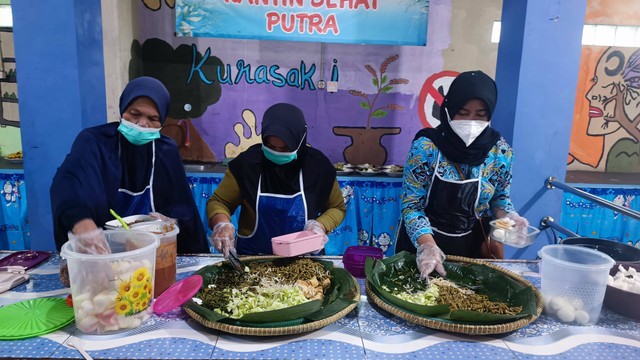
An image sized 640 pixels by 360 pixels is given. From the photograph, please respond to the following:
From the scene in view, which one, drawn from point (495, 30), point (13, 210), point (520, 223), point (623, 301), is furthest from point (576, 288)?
point (13, 210)

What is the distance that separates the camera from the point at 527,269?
5.75ft

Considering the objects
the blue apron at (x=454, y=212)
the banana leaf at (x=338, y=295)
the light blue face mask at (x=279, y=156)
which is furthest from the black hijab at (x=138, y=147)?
the blue apron at (x=454, y=212)

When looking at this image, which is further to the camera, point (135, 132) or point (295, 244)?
point (135, 132)

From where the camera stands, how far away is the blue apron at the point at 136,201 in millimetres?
1764

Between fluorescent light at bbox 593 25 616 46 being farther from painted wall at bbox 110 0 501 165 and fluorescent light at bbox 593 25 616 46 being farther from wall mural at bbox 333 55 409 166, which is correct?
wall mural at bbox 333 55 409 166

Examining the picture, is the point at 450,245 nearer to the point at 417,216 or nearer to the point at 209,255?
the point at 417,216

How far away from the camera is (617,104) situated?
4562 mm

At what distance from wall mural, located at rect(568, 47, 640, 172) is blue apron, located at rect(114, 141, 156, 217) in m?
4.59

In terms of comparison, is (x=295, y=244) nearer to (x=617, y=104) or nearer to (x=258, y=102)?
(x=258, y=102)

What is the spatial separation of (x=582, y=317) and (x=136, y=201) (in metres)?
1.74

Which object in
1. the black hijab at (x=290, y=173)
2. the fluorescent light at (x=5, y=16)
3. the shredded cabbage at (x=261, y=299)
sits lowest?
the shredded cabbage at (x=261, y=299)

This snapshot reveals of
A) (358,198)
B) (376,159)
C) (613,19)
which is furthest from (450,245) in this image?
(613,19)

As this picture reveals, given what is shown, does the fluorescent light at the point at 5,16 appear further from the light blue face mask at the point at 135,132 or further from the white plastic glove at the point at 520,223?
the white plastic glove at the point at 520,223

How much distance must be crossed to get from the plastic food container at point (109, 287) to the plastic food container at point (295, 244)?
0.47 metres
